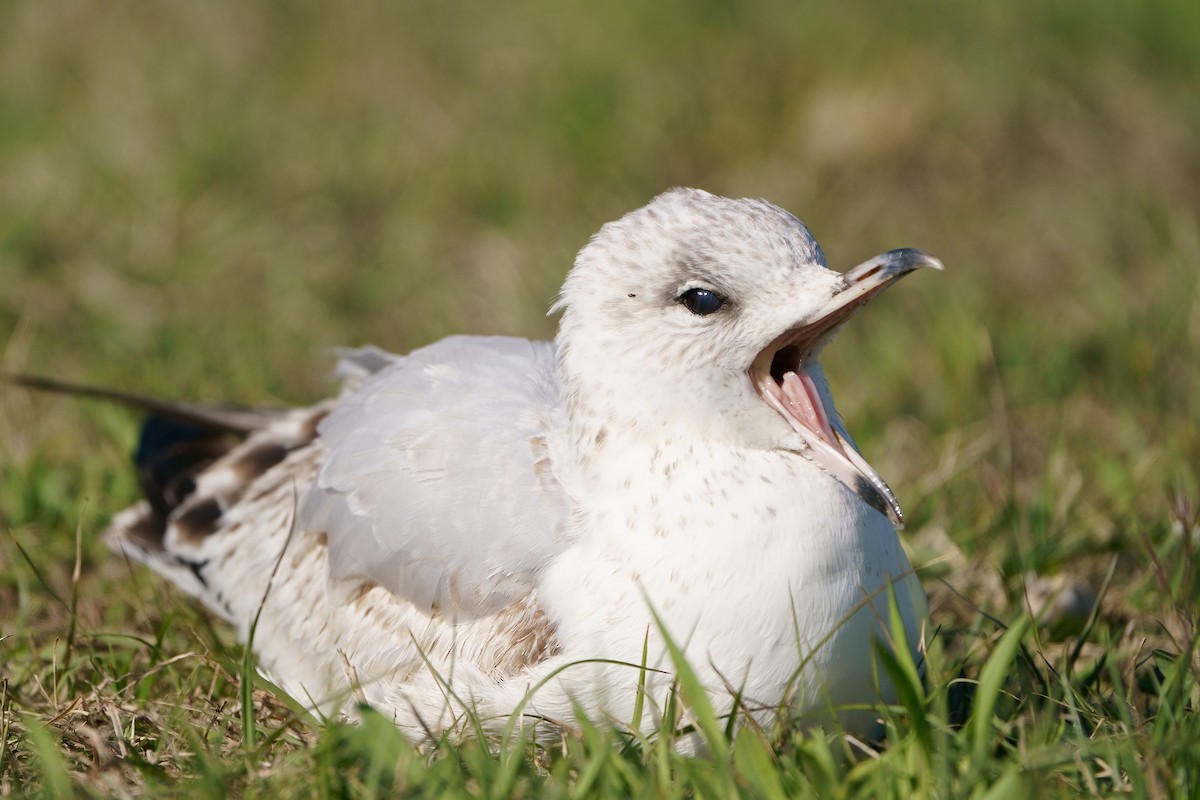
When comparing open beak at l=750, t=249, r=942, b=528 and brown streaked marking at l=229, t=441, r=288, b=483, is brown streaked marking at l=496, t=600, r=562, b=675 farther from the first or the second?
brown streaked marking at l=229, t=441, r=288, b=483

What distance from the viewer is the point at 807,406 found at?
3225 mm

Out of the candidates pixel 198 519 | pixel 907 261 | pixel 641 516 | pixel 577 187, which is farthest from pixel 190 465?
pixel 577 187

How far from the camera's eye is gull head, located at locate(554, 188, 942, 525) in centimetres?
310

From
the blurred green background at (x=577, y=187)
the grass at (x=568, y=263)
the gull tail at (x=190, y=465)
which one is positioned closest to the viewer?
the grass at (x=568, y=263)

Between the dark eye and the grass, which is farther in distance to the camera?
the dark eye

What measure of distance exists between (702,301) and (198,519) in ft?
6.54

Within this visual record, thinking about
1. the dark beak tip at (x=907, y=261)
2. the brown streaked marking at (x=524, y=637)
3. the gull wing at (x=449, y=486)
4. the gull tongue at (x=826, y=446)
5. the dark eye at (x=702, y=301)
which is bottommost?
the brown streaked marking at (x=524, y=637)

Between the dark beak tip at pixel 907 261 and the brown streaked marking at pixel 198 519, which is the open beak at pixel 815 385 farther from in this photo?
the brown streaked marking at pixel 198 519

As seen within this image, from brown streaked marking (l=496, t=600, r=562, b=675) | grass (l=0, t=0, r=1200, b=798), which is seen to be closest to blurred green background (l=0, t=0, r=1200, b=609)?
grass (l=0, t=0, r=1200, b=798)

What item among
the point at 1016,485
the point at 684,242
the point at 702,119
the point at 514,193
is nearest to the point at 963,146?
the point at 702,119

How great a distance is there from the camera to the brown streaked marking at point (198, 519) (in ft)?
14.3

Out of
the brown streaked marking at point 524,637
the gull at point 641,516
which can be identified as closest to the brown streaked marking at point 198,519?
the gull at point 641,516

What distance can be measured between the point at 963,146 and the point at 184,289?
12.5 feet

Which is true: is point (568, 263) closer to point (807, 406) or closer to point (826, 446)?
point (807, 406)
